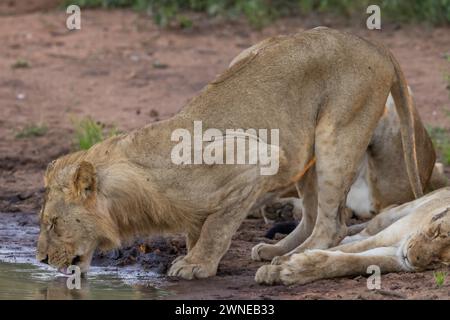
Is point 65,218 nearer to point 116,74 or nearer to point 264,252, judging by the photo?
point 264,252

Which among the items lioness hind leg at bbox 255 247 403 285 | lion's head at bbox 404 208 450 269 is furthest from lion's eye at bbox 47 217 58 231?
→ lion's head at bbox 404 208 450 269

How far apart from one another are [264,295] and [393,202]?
216 centimetres

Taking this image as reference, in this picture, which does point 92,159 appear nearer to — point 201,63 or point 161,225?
point 161,225

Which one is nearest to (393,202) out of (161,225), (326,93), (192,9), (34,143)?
(326,93)

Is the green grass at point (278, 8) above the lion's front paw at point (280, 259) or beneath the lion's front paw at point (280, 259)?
above

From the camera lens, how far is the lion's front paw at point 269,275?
21.4 ft

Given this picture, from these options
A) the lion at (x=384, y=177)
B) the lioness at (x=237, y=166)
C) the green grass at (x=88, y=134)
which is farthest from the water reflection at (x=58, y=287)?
the green grass at (x=88, y=134)

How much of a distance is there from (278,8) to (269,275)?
8234 millimetres

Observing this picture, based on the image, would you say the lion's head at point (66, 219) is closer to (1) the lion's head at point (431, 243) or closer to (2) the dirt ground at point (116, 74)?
(2) the dirt ground at point (116, 74)

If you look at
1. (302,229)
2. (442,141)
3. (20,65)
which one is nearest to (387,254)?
(302,229)

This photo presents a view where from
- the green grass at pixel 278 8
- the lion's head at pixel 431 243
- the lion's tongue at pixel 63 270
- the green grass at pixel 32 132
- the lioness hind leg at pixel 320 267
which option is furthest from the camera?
the green grass at pixel 278 8

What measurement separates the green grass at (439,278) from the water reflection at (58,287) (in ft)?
4.49

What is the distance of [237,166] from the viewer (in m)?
6.77

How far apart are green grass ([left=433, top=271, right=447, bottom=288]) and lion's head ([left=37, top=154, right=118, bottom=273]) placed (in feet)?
5.67
